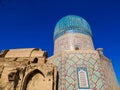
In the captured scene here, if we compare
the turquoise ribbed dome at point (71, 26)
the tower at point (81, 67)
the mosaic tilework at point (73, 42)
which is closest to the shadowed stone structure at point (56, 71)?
the tower at point (81, 67)

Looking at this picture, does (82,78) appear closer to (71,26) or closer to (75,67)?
(75,67)

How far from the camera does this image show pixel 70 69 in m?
8.88

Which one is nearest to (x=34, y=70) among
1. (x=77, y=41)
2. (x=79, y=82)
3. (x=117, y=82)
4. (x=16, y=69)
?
(x=16, y=69)

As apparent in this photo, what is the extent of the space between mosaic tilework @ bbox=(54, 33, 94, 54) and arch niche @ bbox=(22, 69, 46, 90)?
11.2 ft

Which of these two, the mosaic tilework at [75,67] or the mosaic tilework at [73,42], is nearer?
the mosaic tilework at [75,67]

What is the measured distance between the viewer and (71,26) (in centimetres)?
1300

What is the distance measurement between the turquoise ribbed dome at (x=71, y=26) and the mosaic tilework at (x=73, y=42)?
0.52 meters

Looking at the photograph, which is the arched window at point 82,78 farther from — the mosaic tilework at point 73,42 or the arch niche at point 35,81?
the mosaic tilework at point 73,42

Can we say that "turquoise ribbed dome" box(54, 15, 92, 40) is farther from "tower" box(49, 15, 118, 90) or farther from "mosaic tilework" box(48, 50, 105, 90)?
"mosaic tilework" box(48, 50, 105, 90)

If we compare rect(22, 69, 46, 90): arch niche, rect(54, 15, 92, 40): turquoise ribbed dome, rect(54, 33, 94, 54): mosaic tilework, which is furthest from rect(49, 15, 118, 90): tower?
rect(22, 69, 46, 90): arch niche

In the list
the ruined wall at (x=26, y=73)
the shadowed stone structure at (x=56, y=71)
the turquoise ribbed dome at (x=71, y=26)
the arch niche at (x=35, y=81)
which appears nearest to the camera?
the shadowed stone structure at (x=56, y=71)

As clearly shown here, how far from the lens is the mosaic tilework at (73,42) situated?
38.4ft

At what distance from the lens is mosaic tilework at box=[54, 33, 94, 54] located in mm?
11702

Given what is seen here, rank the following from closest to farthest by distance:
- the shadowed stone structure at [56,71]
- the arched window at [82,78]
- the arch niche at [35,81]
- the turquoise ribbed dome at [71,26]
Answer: the arched window at [82,78] < the shadowed stone structure at [56,71] < the arch niche at [35,81] < the turquoise ribbed dome at [71,26]
